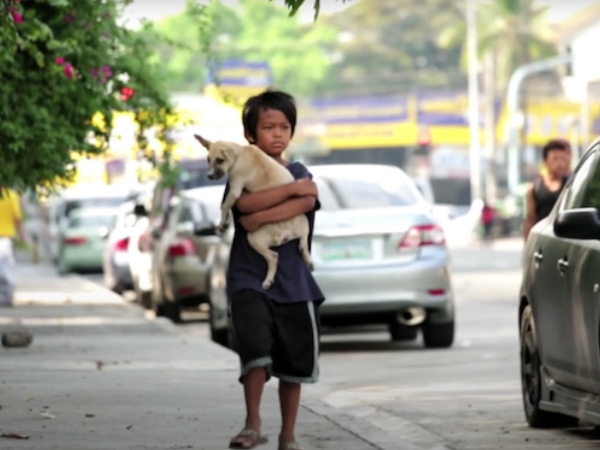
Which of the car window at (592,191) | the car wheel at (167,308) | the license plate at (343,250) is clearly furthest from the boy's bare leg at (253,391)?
the car wheel at (167,308)

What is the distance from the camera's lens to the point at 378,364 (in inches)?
642

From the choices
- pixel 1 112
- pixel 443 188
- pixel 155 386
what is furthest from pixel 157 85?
pixel 443 188

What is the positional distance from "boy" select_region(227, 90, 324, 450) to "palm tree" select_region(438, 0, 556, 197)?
263ft

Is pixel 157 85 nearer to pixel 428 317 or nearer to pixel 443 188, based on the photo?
pixel 428 317

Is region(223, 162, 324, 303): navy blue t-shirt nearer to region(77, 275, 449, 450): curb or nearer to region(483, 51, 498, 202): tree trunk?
region(77, 275, 449, 450): curb

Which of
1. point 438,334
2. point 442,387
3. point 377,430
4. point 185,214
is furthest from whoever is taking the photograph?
point 185,214

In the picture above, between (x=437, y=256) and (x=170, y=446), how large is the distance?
8.06 m

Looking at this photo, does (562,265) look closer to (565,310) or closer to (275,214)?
(565,310)

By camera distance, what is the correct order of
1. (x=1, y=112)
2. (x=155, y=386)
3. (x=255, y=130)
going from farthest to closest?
(x=1, y=112) < (x=155, y=386) < (x=255, y=130)

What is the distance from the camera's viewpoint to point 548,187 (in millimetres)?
15875

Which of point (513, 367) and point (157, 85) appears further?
point (157, 85)

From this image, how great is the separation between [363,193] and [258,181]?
8.73 metres

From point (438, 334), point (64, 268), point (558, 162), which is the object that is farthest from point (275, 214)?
point (64, 268)

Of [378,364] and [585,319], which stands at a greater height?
[585,319]
